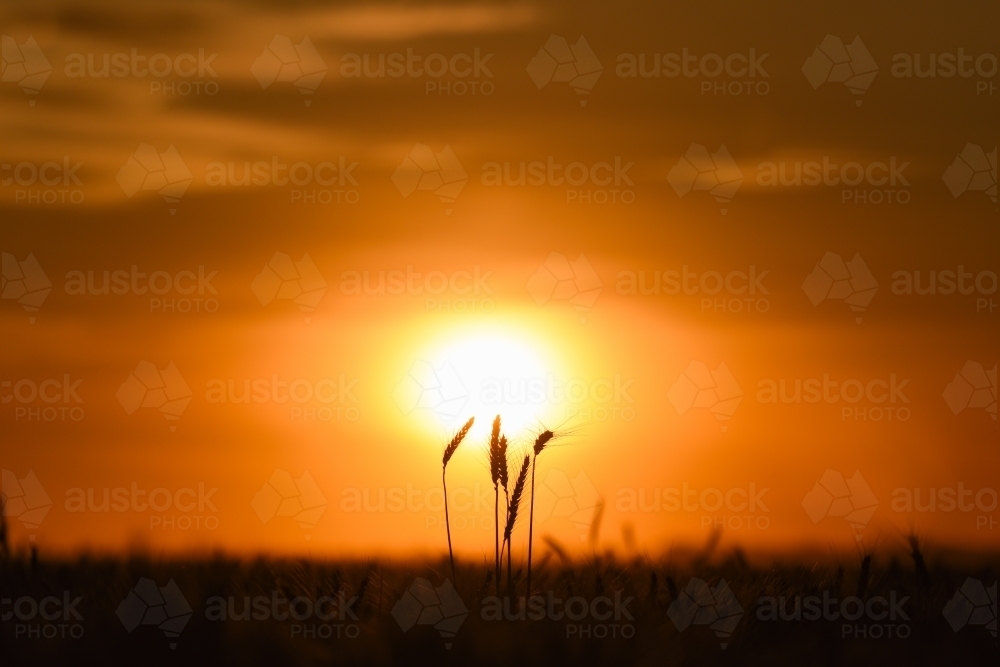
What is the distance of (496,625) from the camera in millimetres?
4258

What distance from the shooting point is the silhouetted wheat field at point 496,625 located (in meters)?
4.14

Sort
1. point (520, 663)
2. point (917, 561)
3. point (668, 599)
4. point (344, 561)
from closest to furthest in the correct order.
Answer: point (520, 663)
point (668, 599)
point (917, 561)
point (344, 561)

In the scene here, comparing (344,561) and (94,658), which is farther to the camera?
(344,561)

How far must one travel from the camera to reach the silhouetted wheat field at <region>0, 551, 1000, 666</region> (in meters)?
4.14

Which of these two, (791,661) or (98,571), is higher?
(98,571)

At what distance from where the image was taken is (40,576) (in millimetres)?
5141

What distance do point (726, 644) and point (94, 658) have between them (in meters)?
2.57

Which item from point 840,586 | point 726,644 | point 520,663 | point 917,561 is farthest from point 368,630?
point 917,561

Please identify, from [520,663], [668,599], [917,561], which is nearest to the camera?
[520,663]

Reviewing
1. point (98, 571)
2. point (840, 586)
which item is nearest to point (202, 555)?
point (98, 571)

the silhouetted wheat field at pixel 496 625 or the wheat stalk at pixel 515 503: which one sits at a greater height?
the wheat stalk at pixel 515 503

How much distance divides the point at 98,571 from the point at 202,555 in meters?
0.53

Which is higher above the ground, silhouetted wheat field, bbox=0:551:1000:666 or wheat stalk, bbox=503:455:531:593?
wheat stalk, bbox=503:455:531:593

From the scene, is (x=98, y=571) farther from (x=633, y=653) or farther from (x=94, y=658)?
(x=633, y=653)
